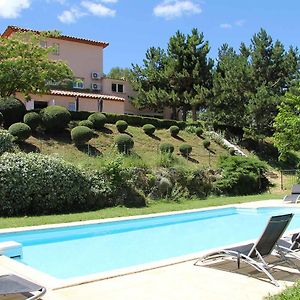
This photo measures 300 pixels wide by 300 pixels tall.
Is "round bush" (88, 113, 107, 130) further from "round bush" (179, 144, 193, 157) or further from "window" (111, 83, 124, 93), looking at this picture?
"window" (111, 83, 124, 93)

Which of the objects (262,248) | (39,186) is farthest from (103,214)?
(262,248)

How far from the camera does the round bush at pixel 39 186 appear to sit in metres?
15.2

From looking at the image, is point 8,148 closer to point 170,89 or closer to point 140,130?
point 140,130

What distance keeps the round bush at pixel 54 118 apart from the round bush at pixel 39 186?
32.3 feet

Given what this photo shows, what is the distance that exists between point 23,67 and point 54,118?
12.7ft

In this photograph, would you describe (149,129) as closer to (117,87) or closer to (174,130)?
(174,130)

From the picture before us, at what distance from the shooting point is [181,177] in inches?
824

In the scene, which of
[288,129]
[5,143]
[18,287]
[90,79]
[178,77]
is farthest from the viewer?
[90,79]

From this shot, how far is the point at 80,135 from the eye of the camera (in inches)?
988

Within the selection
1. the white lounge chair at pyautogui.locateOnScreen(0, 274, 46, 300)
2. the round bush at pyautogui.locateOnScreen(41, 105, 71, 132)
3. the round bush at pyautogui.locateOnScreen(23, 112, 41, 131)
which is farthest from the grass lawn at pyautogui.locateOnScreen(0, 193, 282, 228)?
the round bush at pyautogui.locateOnScreen(23, 112, 41, 131)

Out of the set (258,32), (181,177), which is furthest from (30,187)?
(258,32)

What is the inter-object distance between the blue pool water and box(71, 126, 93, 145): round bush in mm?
10912

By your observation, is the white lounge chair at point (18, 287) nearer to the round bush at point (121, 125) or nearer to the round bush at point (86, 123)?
the round bush at point (86, 123)

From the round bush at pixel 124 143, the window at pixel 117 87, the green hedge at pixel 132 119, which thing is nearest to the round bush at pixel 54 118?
the green hedge at pixel 132 119
